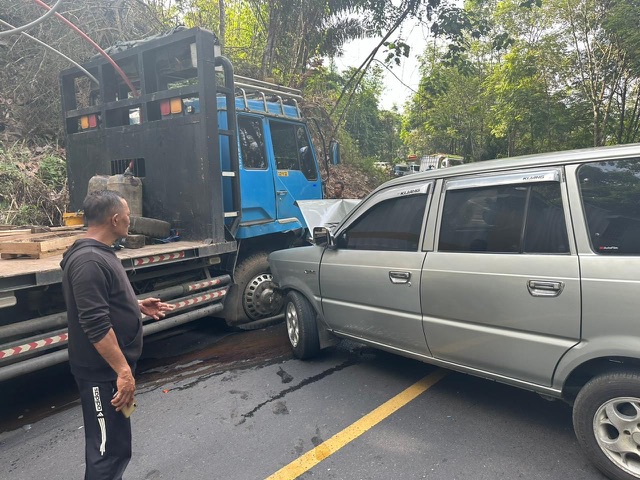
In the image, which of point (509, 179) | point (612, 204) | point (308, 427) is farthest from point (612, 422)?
point (308, 427)

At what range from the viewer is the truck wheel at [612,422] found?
2.29m

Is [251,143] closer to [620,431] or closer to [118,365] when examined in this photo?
[118,365]

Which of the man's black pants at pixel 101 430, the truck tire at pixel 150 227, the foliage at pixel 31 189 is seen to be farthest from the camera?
the foliage at pixel 31 189

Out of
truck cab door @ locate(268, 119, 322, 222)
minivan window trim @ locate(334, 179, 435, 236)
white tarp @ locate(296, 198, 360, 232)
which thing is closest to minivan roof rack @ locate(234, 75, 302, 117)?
truck cab door @ locate(268, 119, 322, 222)

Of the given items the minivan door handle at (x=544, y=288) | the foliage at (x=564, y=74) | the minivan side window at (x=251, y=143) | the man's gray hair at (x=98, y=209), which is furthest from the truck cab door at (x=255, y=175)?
the foliage at (x=564, y=74)

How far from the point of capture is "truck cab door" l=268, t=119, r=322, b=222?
18.9 feet

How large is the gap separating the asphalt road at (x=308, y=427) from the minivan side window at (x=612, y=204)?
1.31 m

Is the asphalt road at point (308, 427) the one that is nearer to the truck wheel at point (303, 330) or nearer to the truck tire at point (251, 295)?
the truck wheel at point (303, 330)

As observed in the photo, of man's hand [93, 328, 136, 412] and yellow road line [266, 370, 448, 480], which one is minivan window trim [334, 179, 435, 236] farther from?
man's hand [93, 328, 136, 412]

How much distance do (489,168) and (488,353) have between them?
122 centimetres

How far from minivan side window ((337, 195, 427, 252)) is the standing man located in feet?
6.55

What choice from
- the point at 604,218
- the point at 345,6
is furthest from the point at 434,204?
the point at 345,6

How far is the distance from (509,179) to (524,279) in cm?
66

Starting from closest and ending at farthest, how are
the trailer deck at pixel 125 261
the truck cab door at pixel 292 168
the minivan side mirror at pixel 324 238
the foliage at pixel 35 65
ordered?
the trailer deck at pixel 125 261 < the minivan side mirror at pixel 324 238 < the truck cab door at pixel 292 168 < the foliage at pixel 35 65
